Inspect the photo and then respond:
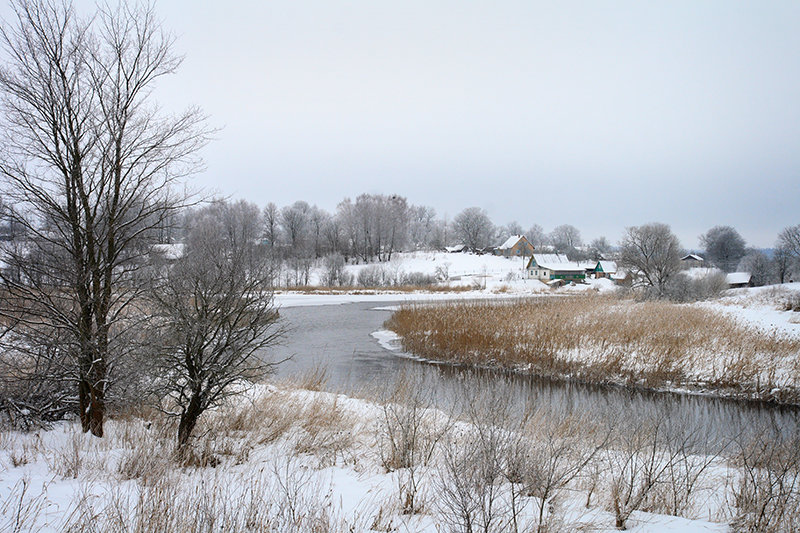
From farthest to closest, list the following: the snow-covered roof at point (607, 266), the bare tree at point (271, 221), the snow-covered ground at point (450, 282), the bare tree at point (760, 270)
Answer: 1. the snow-covered roof at point (607, 266)
2. the bare tree at point (271, 221)
3. the bare tree at point (760, 270)
4. the snow-covered ground at point (450, 282)

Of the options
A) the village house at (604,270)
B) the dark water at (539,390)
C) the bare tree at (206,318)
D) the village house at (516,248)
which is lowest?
the dark water at (539,390)

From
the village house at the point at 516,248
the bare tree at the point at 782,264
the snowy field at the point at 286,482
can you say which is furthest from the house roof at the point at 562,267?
the snowy field at the point at 286,482

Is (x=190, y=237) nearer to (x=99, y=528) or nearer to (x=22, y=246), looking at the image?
(x=22, y=246)

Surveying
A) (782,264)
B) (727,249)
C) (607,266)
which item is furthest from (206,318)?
(727,249)

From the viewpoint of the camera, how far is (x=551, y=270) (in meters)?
72.4

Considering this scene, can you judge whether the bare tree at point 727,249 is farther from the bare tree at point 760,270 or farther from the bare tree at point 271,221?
the bare tree at point 271,221

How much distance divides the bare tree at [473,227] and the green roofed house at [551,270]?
1112 inches

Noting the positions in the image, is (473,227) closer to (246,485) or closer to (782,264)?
(782,264)

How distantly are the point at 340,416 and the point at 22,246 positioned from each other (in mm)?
5437

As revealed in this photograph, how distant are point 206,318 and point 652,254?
38.4m

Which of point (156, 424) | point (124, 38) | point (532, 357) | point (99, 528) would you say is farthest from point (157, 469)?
point (532, 357)

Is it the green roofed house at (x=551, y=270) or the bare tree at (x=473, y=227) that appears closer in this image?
the green roofed house at (x=551, y=270)

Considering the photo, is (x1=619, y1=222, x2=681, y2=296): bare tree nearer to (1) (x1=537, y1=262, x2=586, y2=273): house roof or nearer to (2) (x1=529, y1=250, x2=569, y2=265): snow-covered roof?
(1) (x1=537, y1=262, x2=586, y2=273): house roof

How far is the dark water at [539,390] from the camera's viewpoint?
9.98 m
